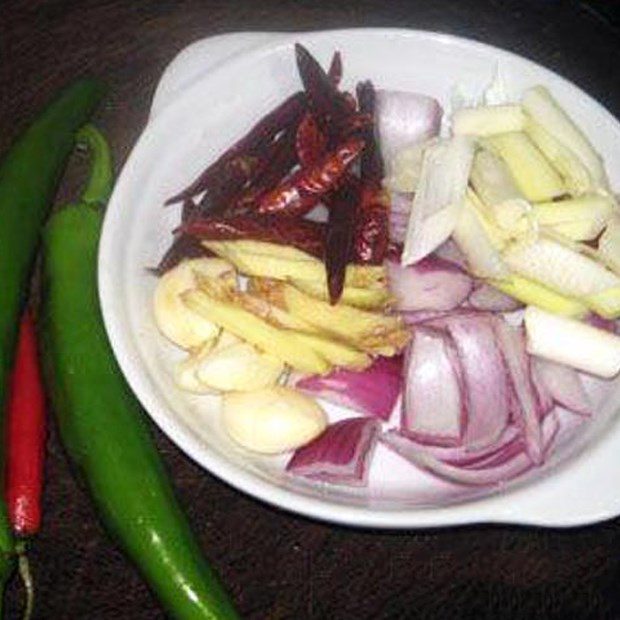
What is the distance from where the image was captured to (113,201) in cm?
141

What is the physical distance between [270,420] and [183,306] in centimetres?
18

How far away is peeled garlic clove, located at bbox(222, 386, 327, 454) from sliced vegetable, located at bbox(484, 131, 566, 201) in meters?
0.41

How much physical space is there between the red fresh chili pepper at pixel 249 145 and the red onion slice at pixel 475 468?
1.39 feet

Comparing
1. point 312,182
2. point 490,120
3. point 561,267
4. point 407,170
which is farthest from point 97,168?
point 561,267

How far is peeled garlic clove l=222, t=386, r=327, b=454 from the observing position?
4.32ft

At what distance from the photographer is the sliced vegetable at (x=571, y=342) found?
1348 mm

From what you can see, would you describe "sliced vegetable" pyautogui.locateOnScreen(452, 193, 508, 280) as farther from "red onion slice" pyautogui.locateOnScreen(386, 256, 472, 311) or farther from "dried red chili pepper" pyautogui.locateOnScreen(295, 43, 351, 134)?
"dried red chili pepper" pyautogui.locateOnScreen(295, 43, 351, 134)

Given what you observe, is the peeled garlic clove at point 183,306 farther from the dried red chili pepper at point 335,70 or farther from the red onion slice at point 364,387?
the dried red chili pepper at point 335,70

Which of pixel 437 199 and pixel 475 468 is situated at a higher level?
pixel 437 199

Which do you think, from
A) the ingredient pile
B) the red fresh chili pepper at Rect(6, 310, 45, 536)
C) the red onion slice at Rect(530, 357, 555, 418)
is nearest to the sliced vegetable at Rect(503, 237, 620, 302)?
the ingredient pile

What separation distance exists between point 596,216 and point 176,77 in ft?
1.96

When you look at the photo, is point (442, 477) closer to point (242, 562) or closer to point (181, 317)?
point (242, 562)

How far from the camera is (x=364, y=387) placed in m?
1.38

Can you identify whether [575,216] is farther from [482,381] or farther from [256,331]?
[256,331]
